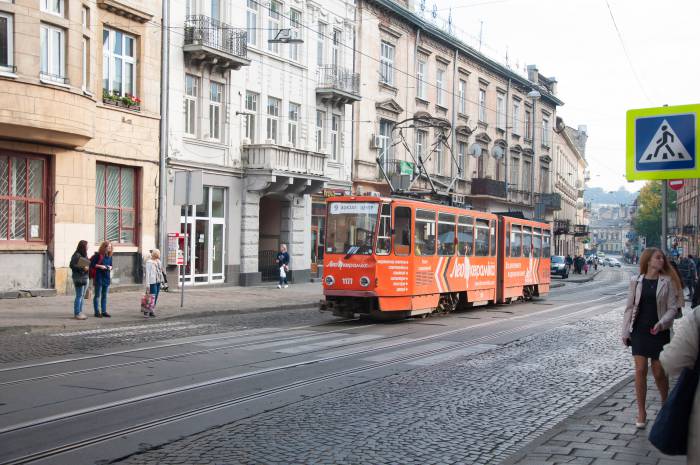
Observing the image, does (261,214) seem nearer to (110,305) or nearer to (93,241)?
(93,241)

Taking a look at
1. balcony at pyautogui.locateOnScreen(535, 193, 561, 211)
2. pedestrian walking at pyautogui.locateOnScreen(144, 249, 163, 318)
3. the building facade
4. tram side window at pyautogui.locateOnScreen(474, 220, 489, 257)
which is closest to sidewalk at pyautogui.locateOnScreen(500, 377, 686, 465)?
pedestrian walking at pyautogui.locateOnScreen(144, 249, 163, 318)

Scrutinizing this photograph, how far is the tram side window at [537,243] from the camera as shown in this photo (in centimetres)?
2814

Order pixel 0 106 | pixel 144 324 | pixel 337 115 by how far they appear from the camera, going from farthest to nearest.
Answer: pixel 337 115
pixel 0 106
pixel 144 324

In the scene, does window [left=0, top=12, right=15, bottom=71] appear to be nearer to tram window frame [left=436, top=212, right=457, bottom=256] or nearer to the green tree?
tram window frame [left=436, top=212, right=457, bottom=256]

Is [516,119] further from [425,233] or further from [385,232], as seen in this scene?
[385,232]

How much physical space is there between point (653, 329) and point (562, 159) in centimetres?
7063

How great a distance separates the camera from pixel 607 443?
6.77 metres

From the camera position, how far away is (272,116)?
3077 centimetres

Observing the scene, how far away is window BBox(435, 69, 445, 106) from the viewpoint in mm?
44219

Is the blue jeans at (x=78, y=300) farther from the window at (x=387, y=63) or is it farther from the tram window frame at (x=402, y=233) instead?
the window at (x=387, y=63)

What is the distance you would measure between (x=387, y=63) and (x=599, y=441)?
1325 inches

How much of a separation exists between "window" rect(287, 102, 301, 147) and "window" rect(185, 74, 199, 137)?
547 cm

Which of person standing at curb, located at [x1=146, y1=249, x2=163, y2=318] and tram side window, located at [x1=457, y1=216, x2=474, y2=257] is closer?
person standing at curb, located at [x1=146, y1=249, x2=163, y2=318]

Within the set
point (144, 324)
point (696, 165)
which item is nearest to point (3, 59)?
point (144, 324)
